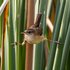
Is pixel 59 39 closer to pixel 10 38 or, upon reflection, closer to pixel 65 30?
pixel 65 30

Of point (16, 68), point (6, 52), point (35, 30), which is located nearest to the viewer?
point (35, 30)

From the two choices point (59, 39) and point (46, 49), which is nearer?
point (59, 39)

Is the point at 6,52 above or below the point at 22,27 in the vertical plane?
below

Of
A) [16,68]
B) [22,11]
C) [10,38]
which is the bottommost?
[16,68]

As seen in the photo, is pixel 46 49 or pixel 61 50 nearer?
pixel 61 50

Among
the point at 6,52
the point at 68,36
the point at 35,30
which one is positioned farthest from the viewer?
the point at 6,52

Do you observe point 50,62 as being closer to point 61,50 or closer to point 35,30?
point 61,50

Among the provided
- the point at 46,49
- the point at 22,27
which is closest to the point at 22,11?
the point at 22,27

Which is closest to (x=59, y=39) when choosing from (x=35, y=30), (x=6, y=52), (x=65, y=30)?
(x=65, y=30)

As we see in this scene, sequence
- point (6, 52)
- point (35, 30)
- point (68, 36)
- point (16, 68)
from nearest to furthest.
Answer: point (35, 30) < point (68, 36) < point (16, 68) < point (6, 52)
